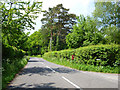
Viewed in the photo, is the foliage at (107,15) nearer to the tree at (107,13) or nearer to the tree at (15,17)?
the tree at (107,13)

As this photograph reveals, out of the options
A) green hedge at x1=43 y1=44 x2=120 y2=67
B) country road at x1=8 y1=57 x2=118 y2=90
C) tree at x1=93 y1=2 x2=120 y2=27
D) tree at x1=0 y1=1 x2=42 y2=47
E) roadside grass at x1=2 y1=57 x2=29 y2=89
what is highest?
tree at x1=93 y1=2 x2=120 y2=27

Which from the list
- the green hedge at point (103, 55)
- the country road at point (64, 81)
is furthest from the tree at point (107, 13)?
the country road at point (64, 81)

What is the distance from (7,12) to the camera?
9555 millimetres

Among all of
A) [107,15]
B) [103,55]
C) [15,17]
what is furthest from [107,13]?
[15,17]

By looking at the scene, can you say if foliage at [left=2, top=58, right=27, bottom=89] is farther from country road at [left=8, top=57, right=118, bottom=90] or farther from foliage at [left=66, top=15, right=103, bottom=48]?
foliage at [left=66, top=15, right=103, bottom=48]

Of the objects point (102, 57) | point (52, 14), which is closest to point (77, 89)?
point (102, 57)

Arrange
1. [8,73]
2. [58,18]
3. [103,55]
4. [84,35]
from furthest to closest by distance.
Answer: [58,18] < [84,35] < [103,55] < [8,73]

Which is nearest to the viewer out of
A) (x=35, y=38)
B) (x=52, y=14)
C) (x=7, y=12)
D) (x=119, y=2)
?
(x=7, y=12)

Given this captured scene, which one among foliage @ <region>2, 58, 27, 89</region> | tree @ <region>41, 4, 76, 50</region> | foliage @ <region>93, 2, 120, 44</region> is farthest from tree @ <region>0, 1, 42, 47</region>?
tree @ <region>41, 4, 76, 50</region>

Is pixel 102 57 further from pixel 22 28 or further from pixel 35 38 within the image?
pixel 35 38

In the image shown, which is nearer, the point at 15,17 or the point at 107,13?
the point at 15,17

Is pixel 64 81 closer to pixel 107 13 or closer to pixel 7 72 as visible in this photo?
pixel 7 72

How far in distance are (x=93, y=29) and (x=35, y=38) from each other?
66.2 m

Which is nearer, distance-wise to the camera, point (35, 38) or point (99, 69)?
point (99, 69)
